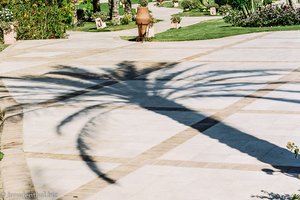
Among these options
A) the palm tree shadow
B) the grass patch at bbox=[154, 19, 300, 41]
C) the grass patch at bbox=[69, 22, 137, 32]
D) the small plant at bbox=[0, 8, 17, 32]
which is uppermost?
the small plant at bbox=[0, 8, 17, 32]

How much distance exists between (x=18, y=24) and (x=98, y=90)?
1834cm

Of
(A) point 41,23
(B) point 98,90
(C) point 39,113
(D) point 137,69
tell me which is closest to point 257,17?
(A) point 41,23

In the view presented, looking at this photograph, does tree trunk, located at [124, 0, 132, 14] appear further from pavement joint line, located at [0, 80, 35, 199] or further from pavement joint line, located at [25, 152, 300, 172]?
pavement joint line, located at [25, 152, 300, 172]

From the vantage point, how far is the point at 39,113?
1633 cm

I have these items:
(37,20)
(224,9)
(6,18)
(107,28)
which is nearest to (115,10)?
(107,28)

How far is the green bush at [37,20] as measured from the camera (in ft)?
118

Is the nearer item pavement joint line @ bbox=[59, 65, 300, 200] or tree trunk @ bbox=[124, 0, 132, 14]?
pavement joint line @ bbox=[59, 65, 300, 200]

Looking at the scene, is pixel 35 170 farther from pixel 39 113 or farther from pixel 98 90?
pixel 98 90

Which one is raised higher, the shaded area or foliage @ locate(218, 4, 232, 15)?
the shaded area

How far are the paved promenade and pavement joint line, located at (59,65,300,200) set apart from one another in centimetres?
2

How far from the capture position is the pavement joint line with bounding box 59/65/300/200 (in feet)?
34.4

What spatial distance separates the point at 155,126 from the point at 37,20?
23.5 meters

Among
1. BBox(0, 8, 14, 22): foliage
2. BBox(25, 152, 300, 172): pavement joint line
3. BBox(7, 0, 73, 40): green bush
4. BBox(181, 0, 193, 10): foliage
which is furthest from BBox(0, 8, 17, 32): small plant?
BBox(181, 0, 193, 10): foliage

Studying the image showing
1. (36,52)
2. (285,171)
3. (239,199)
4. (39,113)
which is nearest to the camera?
(239,199)
